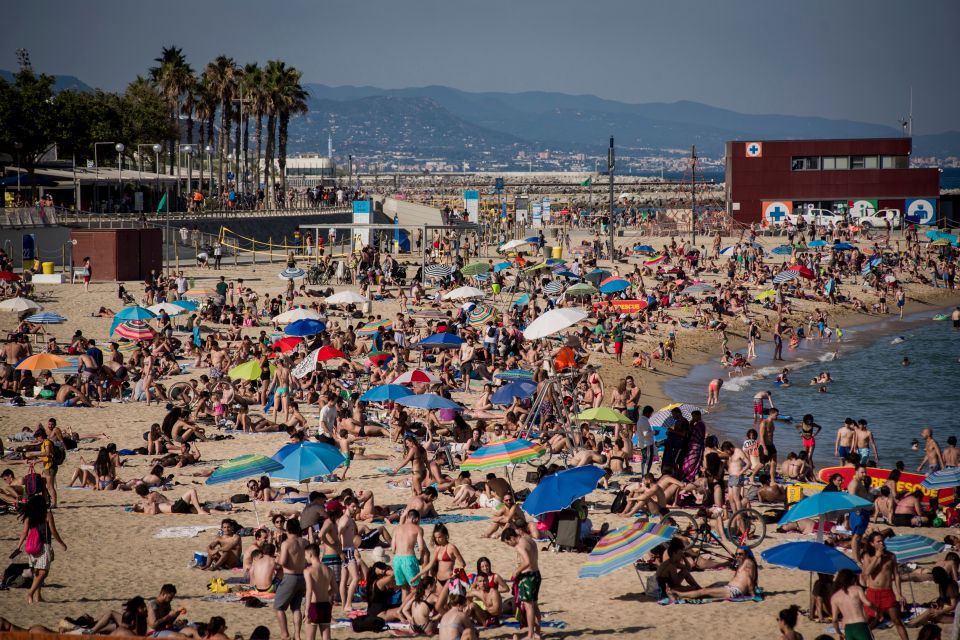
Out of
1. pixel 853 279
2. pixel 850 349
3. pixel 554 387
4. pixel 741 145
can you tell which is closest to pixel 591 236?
pixel 741 145

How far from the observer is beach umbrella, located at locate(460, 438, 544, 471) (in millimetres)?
13414

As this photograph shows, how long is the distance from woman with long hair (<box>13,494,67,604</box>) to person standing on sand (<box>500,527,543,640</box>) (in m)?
4.72

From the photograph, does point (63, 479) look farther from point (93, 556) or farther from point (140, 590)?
point (140, 590)

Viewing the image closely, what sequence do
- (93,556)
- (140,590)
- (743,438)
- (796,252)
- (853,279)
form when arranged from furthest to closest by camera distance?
(796,252)
(853,279)
(743,438)
(93,556)
(140,590)

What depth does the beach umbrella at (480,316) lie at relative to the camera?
92.9 ft

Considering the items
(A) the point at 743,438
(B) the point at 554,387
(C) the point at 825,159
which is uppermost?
(C) the point at 825,159

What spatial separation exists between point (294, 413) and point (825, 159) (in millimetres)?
49662

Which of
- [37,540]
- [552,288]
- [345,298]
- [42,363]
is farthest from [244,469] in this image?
[552,288]

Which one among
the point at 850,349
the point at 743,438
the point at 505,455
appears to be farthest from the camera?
the point at 850,349

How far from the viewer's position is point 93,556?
12078mm

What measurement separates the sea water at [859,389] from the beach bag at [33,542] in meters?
13.3

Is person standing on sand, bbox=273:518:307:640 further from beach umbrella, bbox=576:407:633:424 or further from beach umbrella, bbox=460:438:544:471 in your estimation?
beach umbrella, bbox=576:407:633:424

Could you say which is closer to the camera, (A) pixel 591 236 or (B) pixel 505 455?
(B) pixel 505 455

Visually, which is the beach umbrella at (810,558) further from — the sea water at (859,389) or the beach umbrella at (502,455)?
the sea water at (859,389)
